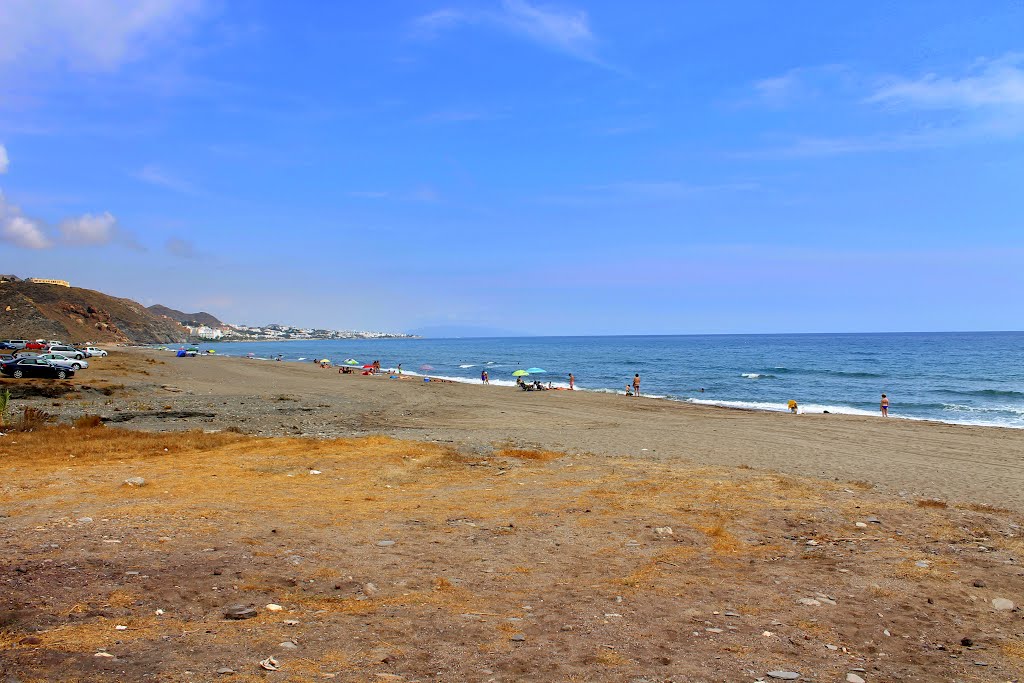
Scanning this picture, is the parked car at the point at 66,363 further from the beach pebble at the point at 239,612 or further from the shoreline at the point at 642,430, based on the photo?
the beach pebble at the point at 239,612

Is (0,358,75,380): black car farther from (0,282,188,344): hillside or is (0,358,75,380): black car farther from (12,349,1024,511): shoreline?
(0,282,188,344): hillside

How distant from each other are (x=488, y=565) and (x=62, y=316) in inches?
6632

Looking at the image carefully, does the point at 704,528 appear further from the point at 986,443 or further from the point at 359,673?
the point at 986,443

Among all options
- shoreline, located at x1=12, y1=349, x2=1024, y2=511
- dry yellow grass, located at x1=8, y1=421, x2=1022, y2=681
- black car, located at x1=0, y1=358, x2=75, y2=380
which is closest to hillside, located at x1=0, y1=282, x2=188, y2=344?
black car, located at x1=0, y1=358, x2=75, y2=380

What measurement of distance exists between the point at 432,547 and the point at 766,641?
417 cm

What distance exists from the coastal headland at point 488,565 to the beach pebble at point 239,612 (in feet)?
0.12

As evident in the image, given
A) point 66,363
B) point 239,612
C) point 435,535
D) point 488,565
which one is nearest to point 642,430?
point 435,535

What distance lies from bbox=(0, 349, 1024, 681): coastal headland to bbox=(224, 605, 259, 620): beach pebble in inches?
1.5

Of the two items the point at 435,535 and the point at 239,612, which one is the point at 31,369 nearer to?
the point at 435,535

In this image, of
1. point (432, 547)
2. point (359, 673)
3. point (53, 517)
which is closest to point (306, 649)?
point (359, 673)

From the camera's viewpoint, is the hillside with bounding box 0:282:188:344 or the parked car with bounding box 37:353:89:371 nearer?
the parked car with bounding box 37:353:89:371

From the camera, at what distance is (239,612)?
6.09 meters

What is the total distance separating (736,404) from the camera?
43375 millimetres

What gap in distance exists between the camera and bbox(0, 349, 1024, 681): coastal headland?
5344 mm
